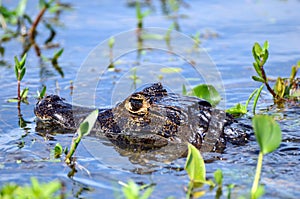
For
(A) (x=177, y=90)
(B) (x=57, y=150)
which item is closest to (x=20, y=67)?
(B) (x=57, y=150)

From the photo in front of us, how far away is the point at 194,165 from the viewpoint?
3773mm

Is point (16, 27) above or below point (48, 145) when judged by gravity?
above

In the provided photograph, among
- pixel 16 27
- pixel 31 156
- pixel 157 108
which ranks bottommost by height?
pixel 31 156

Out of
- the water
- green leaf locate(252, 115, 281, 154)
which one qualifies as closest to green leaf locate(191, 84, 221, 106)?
the water

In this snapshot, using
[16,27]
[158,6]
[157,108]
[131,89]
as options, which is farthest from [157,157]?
[158,6]

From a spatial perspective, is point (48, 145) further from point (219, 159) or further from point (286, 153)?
point (286, 153)

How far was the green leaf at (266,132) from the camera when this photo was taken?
3303 millimetres

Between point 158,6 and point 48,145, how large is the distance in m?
5.39

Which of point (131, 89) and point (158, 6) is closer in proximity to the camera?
point (131, 89)

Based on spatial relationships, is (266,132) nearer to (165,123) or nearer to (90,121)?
(90,121)

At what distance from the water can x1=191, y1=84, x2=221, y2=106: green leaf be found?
225 mm

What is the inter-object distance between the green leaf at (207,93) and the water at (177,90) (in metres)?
0.22

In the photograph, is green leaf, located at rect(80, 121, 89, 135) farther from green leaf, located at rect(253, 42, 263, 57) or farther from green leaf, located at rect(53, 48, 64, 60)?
green leaf, located at rect(53, 48, 64, 60)

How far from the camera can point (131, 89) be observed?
250 inches
